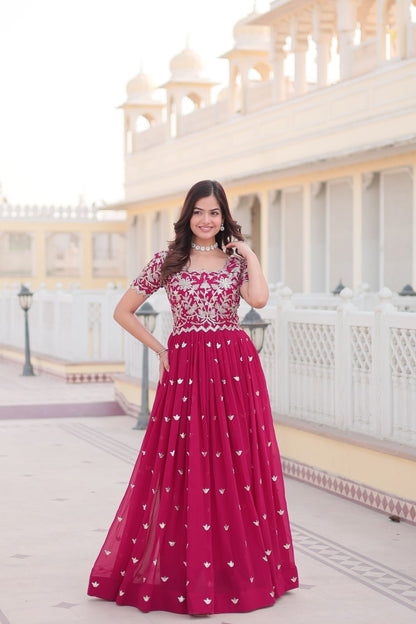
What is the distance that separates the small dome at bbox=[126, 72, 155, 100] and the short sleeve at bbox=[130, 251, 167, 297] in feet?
89.9

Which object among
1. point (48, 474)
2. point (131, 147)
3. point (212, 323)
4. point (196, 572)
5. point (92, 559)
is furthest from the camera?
point (131, 147)

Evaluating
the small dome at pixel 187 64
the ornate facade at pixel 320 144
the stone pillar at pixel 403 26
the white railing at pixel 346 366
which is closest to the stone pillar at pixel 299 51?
the ornate facade at pixel 320 144

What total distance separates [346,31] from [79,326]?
6.64 meters

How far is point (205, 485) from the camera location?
450 cm

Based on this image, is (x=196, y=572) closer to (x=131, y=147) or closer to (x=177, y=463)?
(x=177, y=463)

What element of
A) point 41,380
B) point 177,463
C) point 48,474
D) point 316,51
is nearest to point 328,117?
point 316,51

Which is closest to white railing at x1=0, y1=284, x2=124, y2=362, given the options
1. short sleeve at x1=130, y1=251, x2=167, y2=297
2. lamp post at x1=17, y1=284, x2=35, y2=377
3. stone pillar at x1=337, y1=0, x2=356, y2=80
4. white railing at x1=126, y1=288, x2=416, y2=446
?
lamp post at x1=17, y1=284, x2=35, y2=377

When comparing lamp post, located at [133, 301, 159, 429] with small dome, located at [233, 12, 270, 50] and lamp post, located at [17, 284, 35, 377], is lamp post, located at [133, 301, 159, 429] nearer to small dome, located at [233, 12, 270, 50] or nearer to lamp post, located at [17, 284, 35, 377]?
lamp post, located at [17, 284, 35, 377]

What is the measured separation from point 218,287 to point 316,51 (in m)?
15.8

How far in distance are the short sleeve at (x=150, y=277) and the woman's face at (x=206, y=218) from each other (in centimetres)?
19

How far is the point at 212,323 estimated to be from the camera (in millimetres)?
4660

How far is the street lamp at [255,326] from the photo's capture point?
25.9 feet

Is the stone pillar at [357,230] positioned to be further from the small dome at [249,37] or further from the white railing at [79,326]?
the small dome at [249,37]

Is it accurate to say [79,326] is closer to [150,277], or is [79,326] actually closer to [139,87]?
[150,277]
